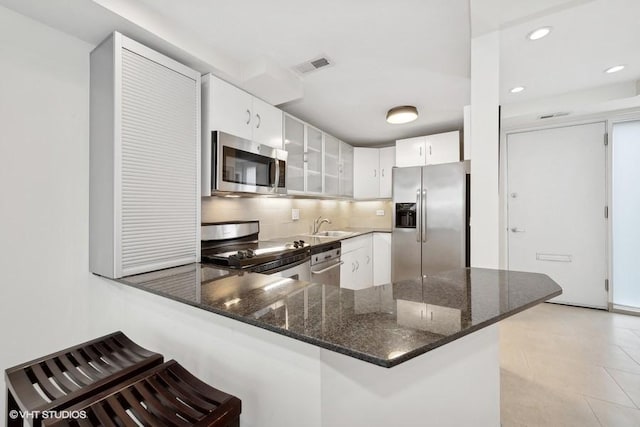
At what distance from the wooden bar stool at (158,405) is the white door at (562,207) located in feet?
13.5

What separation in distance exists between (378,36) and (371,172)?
2.64m

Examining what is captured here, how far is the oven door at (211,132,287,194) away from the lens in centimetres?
189

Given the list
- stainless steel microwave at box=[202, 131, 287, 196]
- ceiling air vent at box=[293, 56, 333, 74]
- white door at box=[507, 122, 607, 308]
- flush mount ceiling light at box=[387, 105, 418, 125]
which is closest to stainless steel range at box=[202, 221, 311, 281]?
stainless steel microwave at box=[202, 131, 287, 196]

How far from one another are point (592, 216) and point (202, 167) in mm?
4334

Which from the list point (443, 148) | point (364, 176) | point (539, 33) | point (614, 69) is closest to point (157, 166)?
point (539, 33)

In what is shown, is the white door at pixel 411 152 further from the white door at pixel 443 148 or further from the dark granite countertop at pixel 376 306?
the dark granite countertop at pixel 376 306

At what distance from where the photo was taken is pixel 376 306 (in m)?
0.87

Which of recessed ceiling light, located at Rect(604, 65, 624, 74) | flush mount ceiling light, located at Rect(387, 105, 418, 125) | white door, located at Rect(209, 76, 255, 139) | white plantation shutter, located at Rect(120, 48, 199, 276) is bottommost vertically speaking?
white plantation shutter, located at Rect(120, 48, 199, 276)

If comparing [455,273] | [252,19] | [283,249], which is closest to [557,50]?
[455,273]

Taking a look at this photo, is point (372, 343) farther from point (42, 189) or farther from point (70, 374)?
point (42, 189)

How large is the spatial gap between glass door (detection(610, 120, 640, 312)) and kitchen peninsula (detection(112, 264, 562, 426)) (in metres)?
3.22

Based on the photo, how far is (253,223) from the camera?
2.73 m

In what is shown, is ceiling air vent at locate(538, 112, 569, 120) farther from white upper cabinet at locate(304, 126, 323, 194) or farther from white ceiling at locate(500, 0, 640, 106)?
white upper cabinet at locate(304, 126, 323, 194)

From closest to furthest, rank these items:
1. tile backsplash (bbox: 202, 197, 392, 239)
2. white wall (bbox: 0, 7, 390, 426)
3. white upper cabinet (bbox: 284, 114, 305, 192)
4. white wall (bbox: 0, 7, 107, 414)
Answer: white wall (bbox: 0, 7, 390, 426) < white wall (bbox: 0, 7, 107, 414) < tile backsplash (bbox: 202, 197, 392, 239) < white upper cabinet (bbox: 284, 114, 305, 192)
